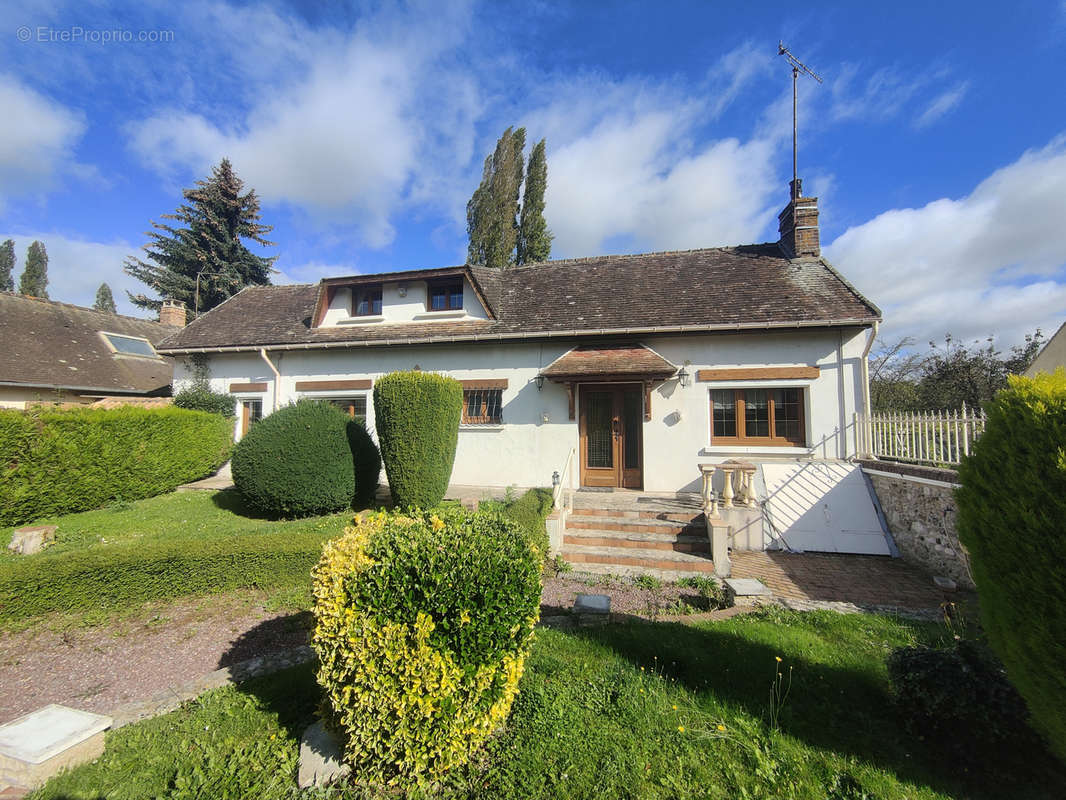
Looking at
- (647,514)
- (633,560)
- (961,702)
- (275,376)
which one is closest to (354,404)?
(275,376)

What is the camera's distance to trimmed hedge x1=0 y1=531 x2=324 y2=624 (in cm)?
491

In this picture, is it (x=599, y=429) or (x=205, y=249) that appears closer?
(x=599, y=429)

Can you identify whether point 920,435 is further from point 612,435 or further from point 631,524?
point 612,435

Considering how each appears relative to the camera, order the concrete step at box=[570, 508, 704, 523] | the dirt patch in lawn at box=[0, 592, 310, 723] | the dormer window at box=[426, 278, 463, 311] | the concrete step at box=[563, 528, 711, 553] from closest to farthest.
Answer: the dirt patch in lawn at box=[0, 592, 310, 723], the concrete step at box=[563, 528, 711, 553], the concrete step at box=[570, 508, 704, 523], the dormer window at box=[426, 278, 463, 311]

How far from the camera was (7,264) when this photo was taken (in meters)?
53.8

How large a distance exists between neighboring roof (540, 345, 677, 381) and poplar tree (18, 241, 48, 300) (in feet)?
218

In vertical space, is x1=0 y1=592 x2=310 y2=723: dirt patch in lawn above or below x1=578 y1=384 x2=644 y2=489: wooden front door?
below

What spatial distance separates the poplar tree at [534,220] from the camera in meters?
25.3

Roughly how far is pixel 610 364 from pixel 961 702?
7.66 metres

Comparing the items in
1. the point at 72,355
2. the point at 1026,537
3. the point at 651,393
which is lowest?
the point at 1026,537

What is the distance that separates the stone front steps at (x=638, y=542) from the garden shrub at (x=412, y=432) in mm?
2854

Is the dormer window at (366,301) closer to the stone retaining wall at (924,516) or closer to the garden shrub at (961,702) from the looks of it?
the stone retaining wall at (924,516)

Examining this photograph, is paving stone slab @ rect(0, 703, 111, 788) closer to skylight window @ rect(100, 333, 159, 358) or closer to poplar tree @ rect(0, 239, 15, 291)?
skylight window @ rect(100, 333, 159, 358)

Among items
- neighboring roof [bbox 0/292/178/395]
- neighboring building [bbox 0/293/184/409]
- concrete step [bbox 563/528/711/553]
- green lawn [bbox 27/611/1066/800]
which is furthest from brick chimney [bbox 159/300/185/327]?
green lawn [bbox 27/611/1066/800]
